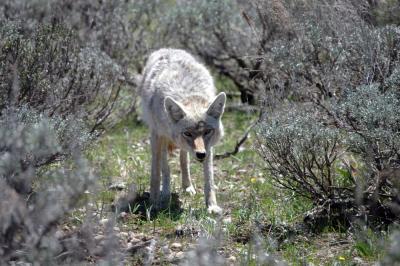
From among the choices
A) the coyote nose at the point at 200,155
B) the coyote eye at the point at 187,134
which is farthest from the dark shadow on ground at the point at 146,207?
the coyote eye at the point at 187,134

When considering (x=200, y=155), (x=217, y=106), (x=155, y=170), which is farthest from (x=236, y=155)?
(x=200, y=155)

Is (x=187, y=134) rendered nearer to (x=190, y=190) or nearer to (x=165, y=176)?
(x=165, y=176)

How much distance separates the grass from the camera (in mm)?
5445

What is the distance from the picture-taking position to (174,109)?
6.70 meters

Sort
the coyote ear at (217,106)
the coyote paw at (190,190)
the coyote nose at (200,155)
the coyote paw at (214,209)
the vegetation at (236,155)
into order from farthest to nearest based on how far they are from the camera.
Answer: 1. the coyote paw at (190,190)
2. the coyote ear at (217,106)
3. the coyote paw at (214,209)
4. the coyote nose at (200,155)
5. the vegetation at (236,155)

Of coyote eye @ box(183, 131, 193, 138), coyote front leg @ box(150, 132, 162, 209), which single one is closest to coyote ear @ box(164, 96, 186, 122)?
coyote eye @ box(183, 131, 193, 138)

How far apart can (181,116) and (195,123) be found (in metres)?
0.16

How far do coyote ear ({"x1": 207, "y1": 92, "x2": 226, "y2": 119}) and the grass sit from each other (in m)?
0.48

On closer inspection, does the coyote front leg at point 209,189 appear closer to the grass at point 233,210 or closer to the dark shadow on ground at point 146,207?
the grass at point 233,210

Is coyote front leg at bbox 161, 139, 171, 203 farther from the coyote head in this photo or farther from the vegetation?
the coyote head

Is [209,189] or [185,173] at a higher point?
[185,173]

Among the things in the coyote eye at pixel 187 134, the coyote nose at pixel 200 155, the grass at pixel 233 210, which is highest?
the coyote eye at pixel 187 134

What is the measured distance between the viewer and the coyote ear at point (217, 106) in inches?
266

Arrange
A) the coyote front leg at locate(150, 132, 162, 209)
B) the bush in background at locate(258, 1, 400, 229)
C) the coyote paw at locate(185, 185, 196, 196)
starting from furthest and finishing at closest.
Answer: the coyote paw at locate(185, 185, 196, 196) < the coyote front leg at locate(150, 132, 162, 209) < the bush in background at locate(258, 1, 400, 229)
